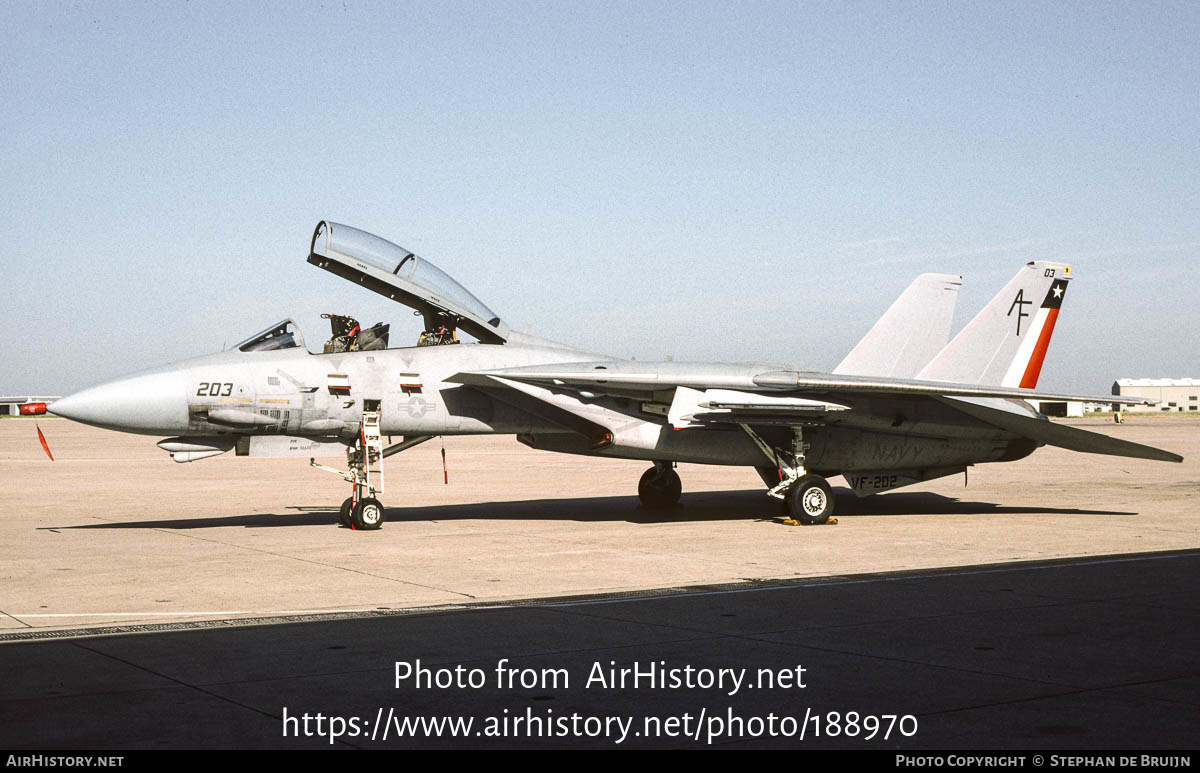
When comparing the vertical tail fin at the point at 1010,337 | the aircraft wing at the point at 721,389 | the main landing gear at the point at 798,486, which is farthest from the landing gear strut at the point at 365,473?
the vertical tail fin at the point at 1010,337

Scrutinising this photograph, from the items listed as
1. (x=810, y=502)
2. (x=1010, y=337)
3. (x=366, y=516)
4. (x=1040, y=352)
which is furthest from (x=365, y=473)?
(x=1040, y=352)

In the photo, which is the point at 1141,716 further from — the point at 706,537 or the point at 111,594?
the point at 706,537

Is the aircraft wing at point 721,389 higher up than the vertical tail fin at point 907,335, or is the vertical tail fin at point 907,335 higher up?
the vertical tail fin at point 907,335

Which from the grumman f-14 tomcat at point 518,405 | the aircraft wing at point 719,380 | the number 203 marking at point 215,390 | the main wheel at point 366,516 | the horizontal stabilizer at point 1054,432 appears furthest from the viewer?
the horizontal stabilizer at point 1054,432

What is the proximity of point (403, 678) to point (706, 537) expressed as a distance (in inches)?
329

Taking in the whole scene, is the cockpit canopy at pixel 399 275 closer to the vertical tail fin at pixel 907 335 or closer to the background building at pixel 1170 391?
the vertical tail fin at pixel 907 335

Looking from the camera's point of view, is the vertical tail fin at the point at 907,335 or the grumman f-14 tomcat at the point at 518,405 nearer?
the grumman f-14 tomcat at the point at 518,405

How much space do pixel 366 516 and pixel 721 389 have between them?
17.1 ft

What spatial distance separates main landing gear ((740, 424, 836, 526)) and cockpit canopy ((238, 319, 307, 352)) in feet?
21.0

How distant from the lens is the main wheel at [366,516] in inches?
579

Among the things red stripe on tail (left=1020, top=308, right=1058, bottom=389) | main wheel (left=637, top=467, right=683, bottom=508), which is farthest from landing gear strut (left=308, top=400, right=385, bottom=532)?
red stripe on tail (left=1020, top=308, right=1058, bottom=389)

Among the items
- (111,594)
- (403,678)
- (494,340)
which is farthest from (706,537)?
(403,678)

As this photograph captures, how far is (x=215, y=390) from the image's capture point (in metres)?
14.0

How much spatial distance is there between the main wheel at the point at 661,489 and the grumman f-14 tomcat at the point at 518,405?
9.5 inches
